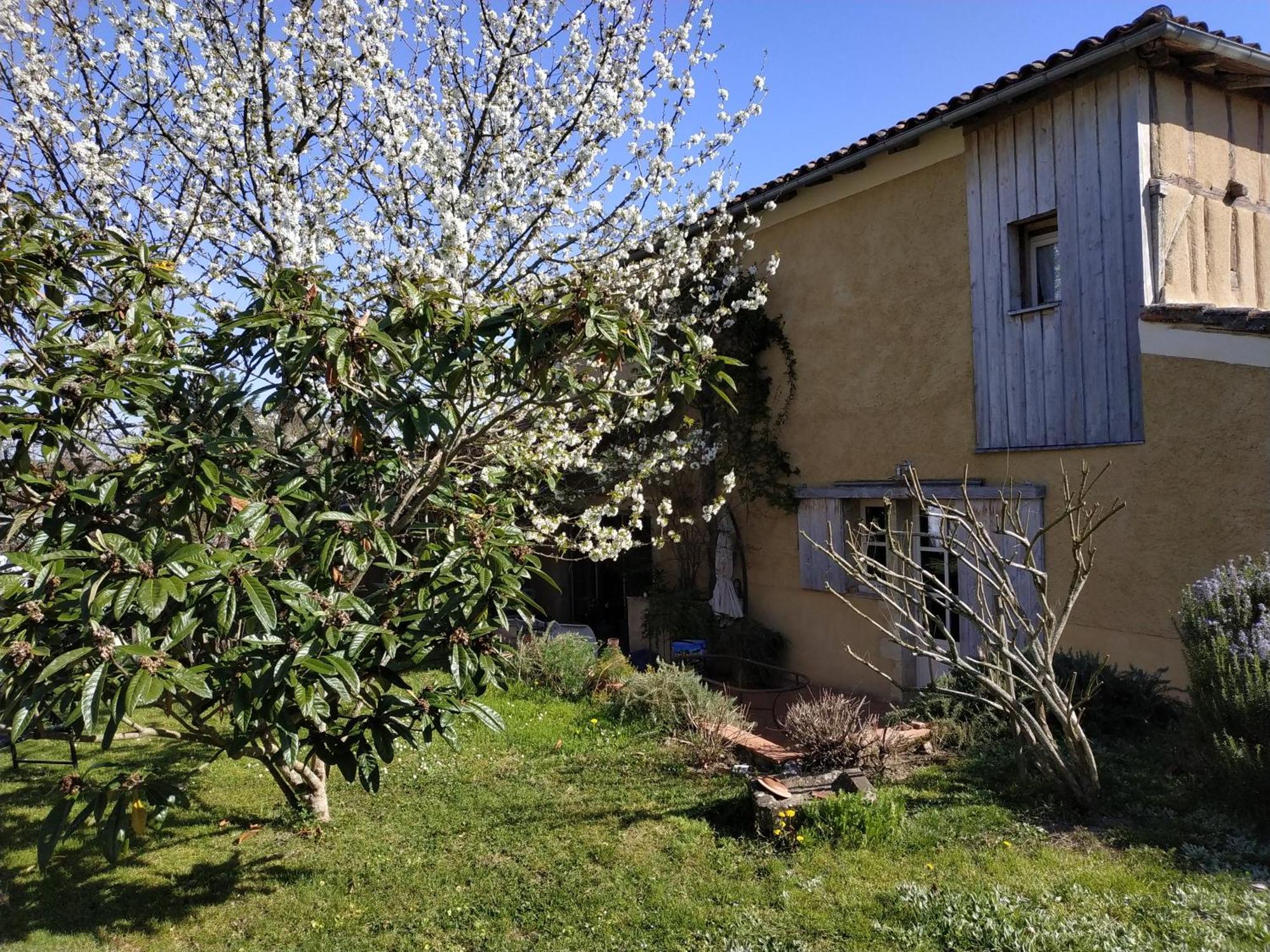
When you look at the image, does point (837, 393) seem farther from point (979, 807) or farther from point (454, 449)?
point (454, 449)

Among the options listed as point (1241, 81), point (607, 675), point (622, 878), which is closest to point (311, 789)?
point (622, 878)

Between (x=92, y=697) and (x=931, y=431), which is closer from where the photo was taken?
(x=92, y=697)

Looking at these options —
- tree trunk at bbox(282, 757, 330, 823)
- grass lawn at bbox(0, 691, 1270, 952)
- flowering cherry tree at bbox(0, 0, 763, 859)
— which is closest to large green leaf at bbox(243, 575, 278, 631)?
flowering cherry tree at bbox(0, 0, 763, 859)

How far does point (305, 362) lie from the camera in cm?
385

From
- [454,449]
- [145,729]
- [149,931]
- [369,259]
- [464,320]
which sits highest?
[369,259]

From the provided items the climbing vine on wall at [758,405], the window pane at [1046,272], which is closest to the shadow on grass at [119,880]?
the climbing vine on wall at [758,405]

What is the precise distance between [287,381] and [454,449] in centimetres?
87

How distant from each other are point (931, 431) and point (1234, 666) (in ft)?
13.5

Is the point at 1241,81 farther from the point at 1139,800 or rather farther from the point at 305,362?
the point at 305,362

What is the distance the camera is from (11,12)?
5.87 meters

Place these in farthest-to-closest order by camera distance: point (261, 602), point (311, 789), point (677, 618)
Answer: point (677, 618) < point (311, 789) < point (261, 602)

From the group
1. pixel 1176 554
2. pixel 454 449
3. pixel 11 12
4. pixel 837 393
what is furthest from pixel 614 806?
pixel 11 12

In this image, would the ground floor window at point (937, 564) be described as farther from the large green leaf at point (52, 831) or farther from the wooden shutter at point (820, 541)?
the large green leaf at point (52, 831)

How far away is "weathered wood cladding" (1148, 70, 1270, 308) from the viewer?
23.5ft
